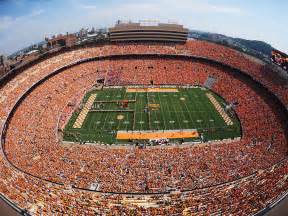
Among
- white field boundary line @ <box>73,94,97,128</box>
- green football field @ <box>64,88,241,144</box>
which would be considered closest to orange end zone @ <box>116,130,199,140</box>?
green football field @ <box>64,88,241,144</box>

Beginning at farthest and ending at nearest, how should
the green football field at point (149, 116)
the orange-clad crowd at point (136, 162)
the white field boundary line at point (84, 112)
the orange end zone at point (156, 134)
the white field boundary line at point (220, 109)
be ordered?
the white field boundary line at point (220, 109)
the white field boundary line at point (84, 112)
the green football field at point (149, 116)
the orange end zone at point (156, 134)
the orange-clad crowd at point (136, 162)

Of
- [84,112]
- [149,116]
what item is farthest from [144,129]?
[84,112]

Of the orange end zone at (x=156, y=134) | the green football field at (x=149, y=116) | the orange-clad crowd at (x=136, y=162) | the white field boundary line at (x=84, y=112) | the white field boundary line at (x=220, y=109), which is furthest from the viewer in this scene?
Answer: the white field boundary line at (x=220, y=109)

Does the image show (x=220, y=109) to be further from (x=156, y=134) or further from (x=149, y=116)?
(x=156, y=134)

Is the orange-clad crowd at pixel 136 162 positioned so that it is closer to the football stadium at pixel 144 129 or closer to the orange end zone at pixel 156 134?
the football stadium at pixel 144 129

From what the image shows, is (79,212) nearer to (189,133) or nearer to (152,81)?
(189,133)

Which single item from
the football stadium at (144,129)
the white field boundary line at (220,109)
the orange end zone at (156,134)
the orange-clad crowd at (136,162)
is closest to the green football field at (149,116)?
the football stadium at (144,129)
